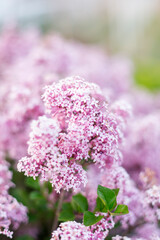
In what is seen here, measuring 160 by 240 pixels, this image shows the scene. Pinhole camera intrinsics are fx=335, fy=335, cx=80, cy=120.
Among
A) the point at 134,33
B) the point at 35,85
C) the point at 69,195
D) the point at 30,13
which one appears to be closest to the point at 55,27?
the point at 30,13

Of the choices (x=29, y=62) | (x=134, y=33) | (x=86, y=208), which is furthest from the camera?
(x=134, y=33)

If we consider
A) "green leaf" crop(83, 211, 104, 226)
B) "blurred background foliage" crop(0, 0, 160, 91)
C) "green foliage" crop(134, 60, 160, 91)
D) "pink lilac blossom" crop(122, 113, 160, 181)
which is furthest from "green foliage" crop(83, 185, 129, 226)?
"blurred background foliage" crop(0, 0, 160, 91)

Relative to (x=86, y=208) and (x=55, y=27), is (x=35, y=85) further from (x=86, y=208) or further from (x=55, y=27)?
(x=55, y=27)

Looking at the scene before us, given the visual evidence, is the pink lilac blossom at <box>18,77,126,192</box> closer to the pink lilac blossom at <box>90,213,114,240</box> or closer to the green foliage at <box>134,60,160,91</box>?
the pink lilac blossom at <box>90,213,114,240</box>

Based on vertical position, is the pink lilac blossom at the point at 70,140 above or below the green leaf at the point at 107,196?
above

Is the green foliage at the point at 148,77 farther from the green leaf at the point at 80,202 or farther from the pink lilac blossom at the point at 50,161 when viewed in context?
the pink lilac blossom at the point at 50,161

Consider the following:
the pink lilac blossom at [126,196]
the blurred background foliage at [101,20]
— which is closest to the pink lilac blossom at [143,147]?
the pink lilac blossom at [126,196]

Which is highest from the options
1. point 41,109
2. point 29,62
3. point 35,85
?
point 29,62
